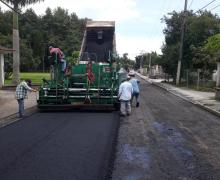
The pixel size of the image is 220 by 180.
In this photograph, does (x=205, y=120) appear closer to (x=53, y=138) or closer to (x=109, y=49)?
(x=53, y=138)

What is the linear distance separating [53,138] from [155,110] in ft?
28.7

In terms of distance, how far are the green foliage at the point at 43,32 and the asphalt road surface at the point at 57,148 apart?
75.5m

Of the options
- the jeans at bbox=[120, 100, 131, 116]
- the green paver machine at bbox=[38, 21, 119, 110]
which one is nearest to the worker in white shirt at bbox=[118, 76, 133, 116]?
the jeans at bbox=[120, 100, 131, 116]

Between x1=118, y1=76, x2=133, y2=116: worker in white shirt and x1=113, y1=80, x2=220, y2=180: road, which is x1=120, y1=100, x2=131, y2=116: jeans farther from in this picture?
x1=113, y1=80, x2=220, y2=180: road

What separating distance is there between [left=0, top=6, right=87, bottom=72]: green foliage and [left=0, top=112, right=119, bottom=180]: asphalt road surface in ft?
248

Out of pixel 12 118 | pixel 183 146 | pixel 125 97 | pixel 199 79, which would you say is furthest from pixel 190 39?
pixel 183 146

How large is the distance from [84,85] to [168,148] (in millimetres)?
9518

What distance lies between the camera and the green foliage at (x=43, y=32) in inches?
3780

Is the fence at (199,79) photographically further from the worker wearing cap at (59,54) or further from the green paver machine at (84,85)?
the worker wearing cap at (59,54)

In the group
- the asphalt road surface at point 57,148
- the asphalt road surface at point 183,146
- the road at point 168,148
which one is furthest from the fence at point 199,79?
the asphalt road surface at point 57,148

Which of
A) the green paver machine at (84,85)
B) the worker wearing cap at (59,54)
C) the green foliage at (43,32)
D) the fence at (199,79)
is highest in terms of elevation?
the green foliage at (43,32)

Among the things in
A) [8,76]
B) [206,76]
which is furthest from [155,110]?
[8,76]

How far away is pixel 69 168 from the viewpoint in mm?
8438

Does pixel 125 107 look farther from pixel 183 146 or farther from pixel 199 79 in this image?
pixel 199 79
